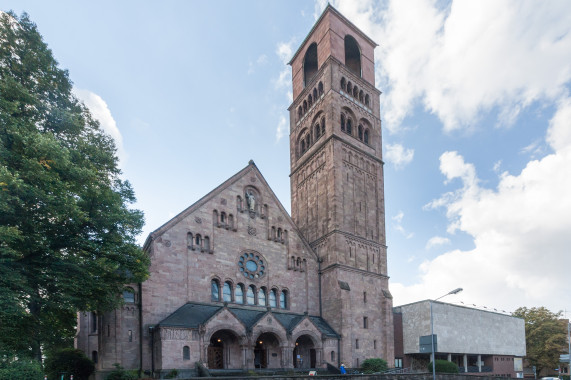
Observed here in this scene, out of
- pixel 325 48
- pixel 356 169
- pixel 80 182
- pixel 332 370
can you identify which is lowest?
pixel 332 370

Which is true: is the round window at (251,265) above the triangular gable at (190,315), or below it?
above

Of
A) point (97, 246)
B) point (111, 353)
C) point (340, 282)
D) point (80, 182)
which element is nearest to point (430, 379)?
point (340, 282)

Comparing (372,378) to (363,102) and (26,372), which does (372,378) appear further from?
(363,102)

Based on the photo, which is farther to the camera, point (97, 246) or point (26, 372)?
point (97, 246)

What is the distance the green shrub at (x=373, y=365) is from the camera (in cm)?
3644

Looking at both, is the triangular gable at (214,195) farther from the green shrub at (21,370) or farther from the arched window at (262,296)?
the green shrub at (21,370)

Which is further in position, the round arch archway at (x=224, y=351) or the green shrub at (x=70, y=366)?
the round arch archway at (x=224, y=351)

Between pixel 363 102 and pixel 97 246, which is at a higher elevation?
pixel 363 102

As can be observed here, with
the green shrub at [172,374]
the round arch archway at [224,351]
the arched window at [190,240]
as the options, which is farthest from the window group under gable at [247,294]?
the green shrub at [172,374]

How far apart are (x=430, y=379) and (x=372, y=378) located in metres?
5.14

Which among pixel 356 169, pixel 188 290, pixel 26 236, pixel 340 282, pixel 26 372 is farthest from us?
pixel 356 169

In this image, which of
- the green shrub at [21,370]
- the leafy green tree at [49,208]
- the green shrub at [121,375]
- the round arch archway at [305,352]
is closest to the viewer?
the green shrub at [21,370]

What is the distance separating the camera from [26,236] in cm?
1909

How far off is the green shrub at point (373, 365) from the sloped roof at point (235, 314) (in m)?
3.69
